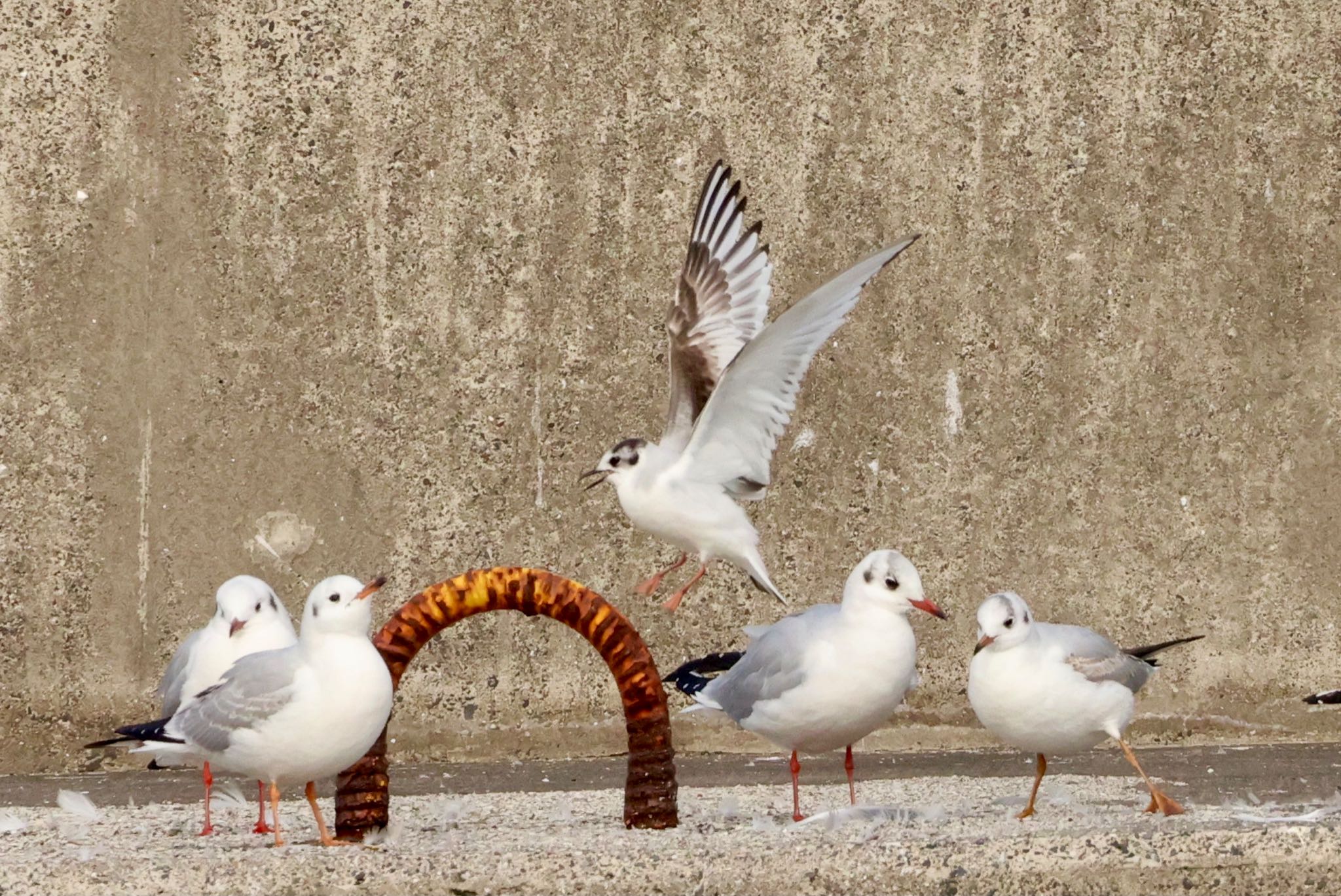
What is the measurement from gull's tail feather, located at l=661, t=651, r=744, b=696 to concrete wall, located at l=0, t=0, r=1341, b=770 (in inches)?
64.3

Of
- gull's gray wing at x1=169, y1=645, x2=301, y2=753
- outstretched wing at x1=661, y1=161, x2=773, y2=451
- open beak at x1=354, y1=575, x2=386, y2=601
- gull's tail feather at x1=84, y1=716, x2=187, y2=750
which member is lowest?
gull's tail feather at x1=84, y1=716, x2=187, y2=750

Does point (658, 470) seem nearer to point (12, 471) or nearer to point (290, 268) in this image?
point (290, 268)

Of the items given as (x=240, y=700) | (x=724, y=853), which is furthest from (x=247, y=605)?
(x=724, y=853)

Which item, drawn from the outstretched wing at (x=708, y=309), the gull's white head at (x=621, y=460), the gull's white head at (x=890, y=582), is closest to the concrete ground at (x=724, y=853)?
the gull's white head at (x=890, y=582)

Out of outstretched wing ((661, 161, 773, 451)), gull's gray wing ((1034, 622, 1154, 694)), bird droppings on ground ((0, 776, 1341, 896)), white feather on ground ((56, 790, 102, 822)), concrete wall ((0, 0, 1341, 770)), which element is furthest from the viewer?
concrete wall ((0, 0, 1341, 770))

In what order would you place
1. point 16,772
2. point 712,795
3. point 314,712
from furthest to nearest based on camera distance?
point 16,772
point 712,795
point 314,712

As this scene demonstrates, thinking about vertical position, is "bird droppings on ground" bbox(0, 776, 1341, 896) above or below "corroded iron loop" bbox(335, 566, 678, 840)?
below

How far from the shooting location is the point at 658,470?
3176 mm

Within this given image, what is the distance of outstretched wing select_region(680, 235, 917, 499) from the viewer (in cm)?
285

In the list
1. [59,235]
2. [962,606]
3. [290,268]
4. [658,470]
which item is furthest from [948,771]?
[59,235]

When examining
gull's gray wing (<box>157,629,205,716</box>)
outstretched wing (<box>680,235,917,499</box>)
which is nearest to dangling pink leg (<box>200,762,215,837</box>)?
gull's gray wing (<box>157,629,205,716</box>)

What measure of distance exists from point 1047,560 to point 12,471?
3098 mm

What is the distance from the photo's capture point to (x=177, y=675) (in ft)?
11.3

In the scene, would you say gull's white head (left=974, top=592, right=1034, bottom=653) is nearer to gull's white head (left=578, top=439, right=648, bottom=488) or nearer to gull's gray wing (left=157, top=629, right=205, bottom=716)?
gull's white head (left=578, top=439, right=648, bottom=488)
